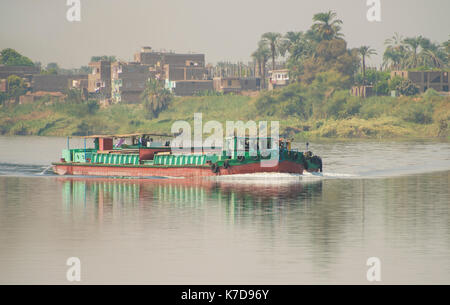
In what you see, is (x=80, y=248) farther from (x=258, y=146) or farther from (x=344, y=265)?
(x=258, y=146)

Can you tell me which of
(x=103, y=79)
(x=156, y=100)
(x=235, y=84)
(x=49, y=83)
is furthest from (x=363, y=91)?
(x=49, y=83)

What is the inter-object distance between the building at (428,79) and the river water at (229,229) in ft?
295

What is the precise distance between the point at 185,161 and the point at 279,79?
400 feet

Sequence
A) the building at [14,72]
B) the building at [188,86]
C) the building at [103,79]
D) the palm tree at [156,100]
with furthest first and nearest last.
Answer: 1. the building at [14,72]
2. the building at [103,79]
3. the building at [188,86]
4. the palm tree at [156,100]

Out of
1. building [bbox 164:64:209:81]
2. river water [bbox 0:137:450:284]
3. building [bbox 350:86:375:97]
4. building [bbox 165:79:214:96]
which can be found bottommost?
river water [bbox 0:137:450:284]

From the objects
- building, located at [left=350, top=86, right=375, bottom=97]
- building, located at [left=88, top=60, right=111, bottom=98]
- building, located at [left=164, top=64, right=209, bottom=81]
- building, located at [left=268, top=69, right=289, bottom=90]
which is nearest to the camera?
building, located at [left=350, top=86, right=375, bottom=97]

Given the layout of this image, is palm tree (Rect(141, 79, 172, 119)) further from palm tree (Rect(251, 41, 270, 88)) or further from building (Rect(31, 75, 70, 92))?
building (Rect(31, 75, 70, 92))

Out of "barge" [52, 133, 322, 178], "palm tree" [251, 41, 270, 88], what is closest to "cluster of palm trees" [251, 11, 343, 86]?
"palm tree" [251, 41, 270, 88]

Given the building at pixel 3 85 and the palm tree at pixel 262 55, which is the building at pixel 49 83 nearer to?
the building at pixel 3 85

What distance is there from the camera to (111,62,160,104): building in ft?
581

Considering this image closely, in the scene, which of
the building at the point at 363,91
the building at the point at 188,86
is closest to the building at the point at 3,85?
the building at the point at 188,86

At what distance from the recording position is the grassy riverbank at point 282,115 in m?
131

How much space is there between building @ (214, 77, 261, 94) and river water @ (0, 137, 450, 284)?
378ft

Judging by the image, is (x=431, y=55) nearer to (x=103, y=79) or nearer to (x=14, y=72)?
(x=103, y=79)
